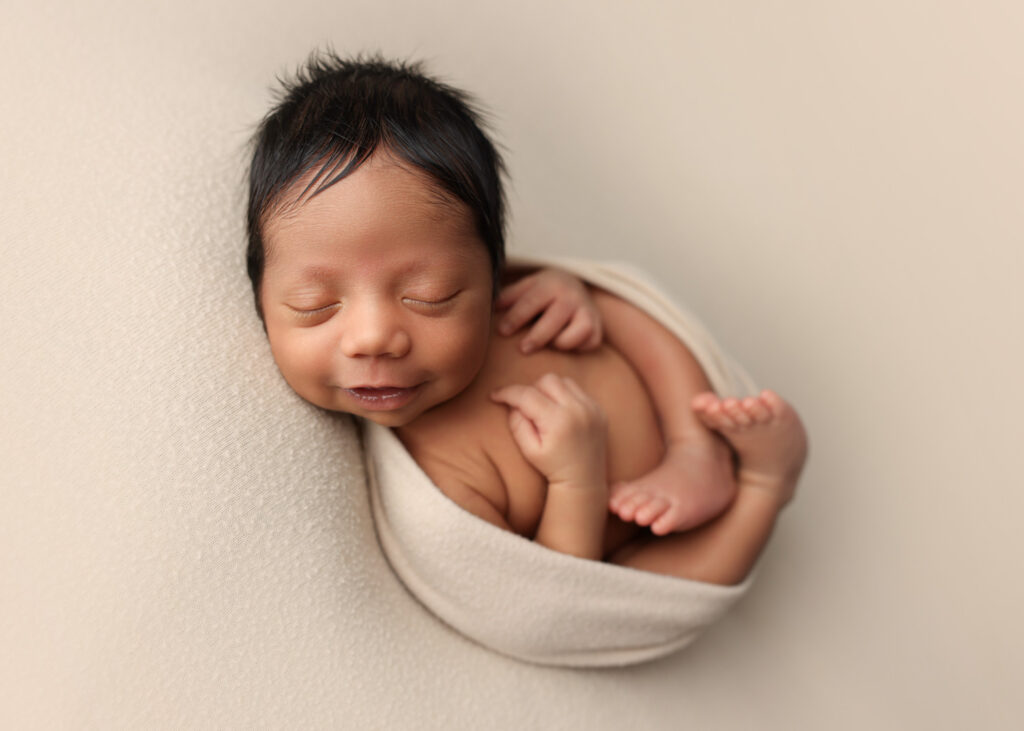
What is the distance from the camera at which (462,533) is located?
1.02 metres

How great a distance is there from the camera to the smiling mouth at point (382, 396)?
978mm

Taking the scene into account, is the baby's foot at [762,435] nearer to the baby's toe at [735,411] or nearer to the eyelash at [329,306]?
the baby's toe at [735,411]

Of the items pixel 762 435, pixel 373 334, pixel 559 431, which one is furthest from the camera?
pixel 762 435

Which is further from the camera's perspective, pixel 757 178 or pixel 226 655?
pixel 757 178

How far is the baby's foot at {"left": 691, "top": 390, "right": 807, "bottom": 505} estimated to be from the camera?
1.13 metres

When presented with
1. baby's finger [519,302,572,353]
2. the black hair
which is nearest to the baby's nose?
the black hair

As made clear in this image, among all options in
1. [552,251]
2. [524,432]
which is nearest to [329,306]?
[524,432]

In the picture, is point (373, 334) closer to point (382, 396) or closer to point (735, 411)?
point (382, 396)

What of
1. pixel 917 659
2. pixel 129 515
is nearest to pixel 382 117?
pixel 129 515

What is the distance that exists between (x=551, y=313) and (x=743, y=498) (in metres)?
0.36

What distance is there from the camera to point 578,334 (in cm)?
117

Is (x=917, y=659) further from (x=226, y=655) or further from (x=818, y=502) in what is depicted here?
(x=226, y=655)

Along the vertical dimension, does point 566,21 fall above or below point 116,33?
above

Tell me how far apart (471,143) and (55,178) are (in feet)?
1.55
